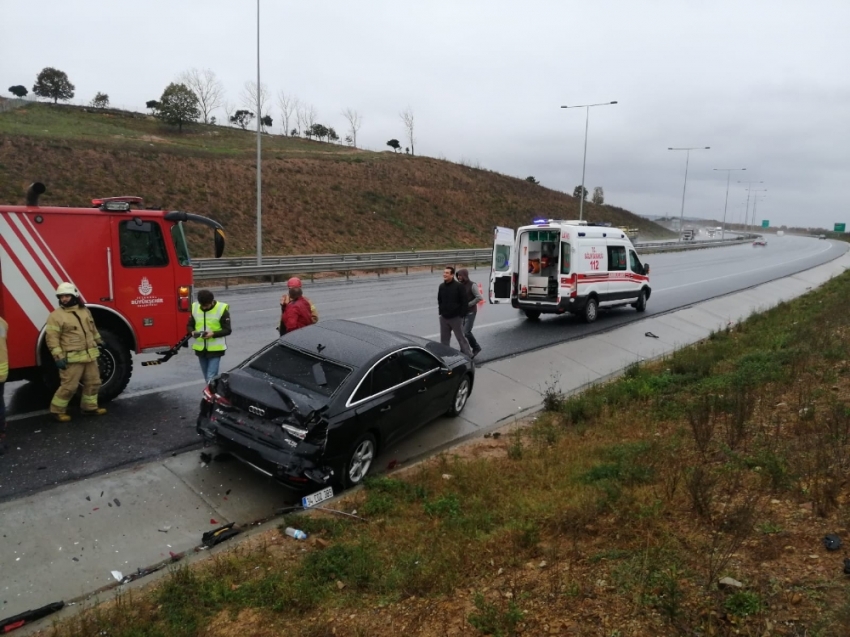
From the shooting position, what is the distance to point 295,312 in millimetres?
8234

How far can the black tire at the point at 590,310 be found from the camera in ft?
51.4

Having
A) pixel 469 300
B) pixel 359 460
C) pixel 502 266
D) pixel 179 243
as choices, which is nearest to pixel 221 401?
pixel 359 460

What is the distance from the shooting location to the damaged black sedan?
5.60 m

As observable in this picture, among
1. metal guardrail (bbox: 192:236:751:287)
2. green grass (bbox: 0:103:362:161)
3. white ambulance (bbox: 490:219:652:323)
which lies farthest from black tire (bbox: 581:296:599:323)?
green grass (bbox: 0:103:362:161)

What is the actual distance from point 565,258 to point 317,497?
34.8 feet

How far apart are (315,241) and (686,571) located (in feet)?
124

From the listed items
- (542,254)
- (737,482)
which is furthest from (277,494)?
(542,254)

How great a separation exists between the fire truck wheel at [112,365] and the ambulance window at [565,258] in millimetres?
10189

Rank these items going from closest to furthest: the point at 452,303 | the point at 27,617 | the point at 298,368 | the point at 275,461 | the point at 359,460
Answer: the point at 27,617, the point at 275,461, the point at 359,460, the point at 298,368, the point at 452,303

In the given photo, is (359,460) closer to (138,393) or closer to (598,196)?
(138,393)

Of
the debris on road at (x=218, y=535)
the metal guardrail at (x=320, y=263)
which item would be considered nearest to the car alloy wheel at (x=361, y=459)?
the debris on road at (x=218, y=535)

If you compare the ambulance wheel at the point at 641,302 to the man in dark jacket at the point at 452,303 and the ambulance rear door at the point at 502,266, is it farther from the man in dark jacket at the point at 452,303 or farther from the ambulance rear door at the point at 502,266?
the man in dark jacket at the point at 452,303

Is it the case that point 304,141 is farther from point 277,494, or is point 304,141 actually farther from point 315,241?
point 277,494

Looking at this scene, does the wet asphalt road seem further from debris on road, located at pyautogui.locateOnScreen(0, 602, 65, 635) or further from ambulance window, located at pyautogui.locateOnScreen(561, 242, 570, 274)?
debris on road, located at pyautogui.locateOnScreen(0, 602, 65, 635)
